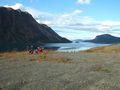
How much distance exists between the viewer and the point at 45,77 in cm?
2756

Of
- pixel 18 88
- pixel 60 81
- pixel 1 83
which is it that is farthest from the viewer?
pixel 60 81

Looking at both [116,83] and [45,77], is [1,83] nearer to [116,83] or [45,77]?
[45,77]

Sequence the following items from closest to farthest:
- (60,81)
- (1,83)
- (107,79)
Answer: (1,83) → (60,81) → (107,79)

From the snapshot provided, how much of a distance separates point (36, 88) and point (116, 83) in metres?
7.38

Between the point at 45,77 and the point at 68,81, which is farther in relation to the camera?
the point at 45,77

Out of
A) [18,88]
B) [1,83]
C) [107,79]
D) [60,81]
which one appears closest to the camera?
[18,88]

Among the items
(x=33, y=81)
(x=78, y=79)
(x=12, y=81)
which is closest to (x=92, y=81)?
(x=78, y=79)

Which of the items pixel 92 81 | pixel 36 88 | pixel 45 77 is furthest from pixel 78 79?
pixel 36 88

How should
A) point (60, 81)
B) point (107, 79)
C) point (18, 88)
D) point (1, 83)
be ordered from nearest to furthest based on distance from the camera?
point (18, 88) → point (1, 83) → point (60, 81) → point (107, 79)

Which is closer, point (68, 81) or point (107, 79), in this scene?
point (68, 81)

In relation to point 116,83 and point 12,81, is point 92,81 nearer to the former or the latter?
point 116,83

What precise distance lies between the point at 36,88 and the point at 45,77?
18.7 feet

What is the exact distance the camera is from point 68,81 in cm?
2548

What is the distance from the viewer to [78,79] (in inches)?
1055
